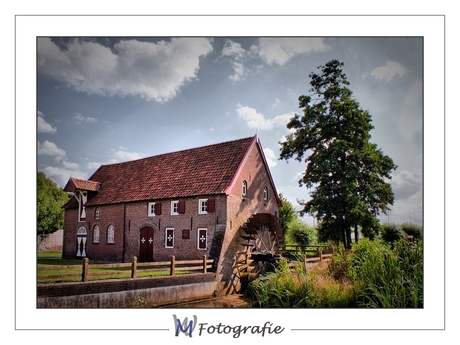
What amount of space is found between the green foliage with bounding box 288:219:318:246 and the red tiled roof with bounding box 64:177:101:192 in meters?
13.5

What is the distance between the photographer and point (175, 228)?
51.9 ft

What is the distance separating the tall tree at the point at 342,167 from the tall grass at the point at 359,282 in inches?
175


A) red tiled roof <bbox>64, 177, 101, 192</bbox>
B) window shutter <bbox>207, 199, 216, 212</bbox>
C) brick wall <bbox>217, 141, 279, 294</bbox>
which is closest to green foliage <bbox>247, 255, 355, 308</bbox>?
brick wall <bbox>217, 141, 279, 294</bbox>

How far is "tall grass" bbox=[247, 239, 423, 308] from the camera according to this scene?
8477 mm

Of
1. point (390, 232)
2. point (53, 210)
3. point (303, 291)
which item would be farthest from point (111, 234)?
point (390, 232)

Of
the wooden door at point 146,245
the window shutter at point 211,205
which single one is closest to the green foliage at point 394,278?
the window shutter at point 211,205

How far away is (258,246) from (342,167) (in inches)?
200

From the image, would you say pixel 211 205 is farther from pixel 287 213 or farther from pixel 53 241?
pixel 287 213

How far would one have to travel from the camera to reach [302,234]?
25562 mm
